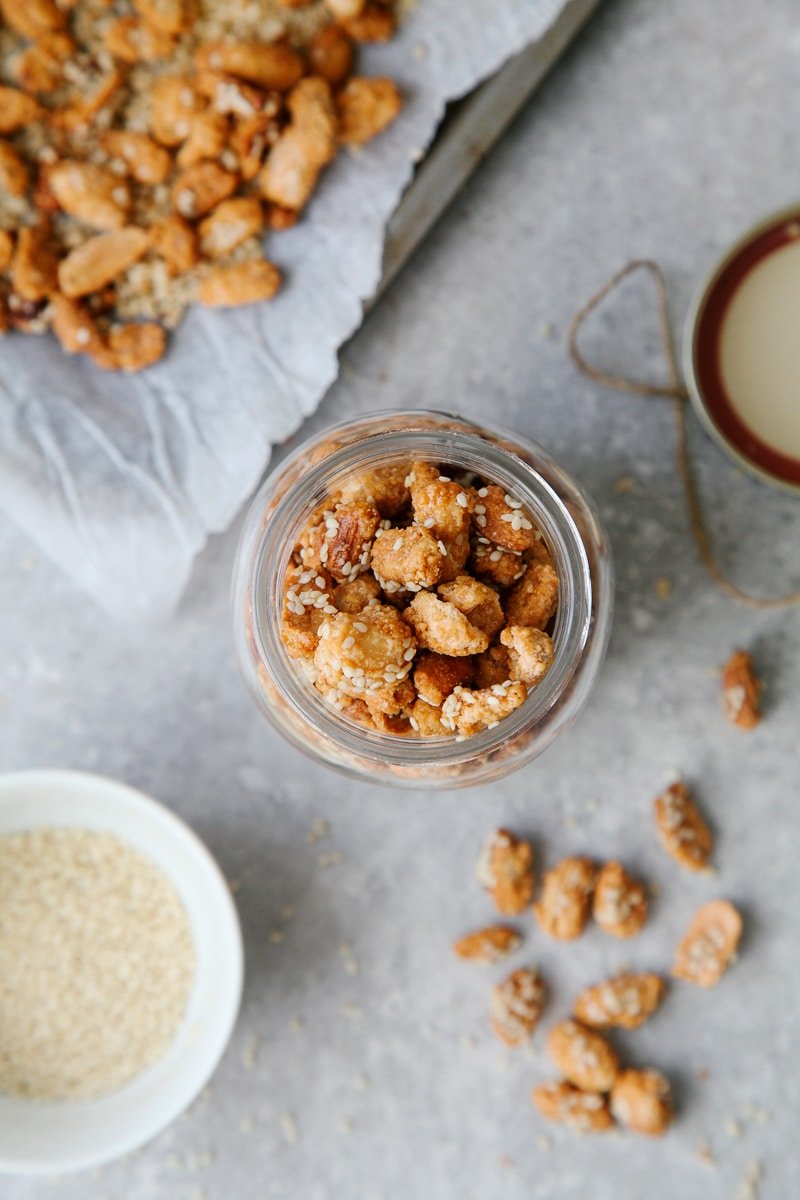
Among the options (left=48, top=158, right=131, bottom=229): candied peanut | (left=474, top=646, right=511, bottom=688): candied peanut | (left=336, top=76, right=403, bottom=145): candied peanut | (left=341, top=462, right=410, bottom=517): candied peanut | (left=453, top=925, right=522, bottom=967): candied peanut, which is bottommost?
(left=453, top=925, right=522, bottom=967): candied peanut

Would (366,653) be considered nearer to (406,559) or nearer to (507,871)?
(406,559)

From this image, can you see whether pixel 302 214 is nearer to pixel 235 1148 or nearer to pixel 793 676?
pixel 793 676

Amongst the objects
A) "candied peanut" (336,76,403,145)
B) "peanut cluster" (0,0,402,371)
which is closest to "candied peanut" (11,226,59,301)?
"peanut cluster" (0,0,402,371)

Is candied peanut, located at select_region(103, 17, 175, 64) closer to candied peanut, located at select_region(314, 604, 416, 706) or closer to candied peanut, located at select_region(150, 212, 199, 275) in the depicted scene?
candied peanut, located at select_region(150, 212, 199, 275)

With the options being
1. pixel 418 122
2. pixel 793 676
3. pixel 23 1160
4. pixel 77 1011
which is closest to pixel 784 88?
pixel 418 122

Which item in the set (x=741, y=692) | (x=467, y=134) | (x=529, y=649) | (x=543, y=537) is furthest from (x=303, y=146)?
(x=741, y=692)

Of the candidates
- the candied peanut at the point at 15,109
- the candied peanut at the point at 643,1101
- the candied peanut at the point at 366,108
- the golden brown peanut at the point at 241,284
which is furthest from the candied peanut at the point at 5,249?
the candied peanut at the point at 643,1101
